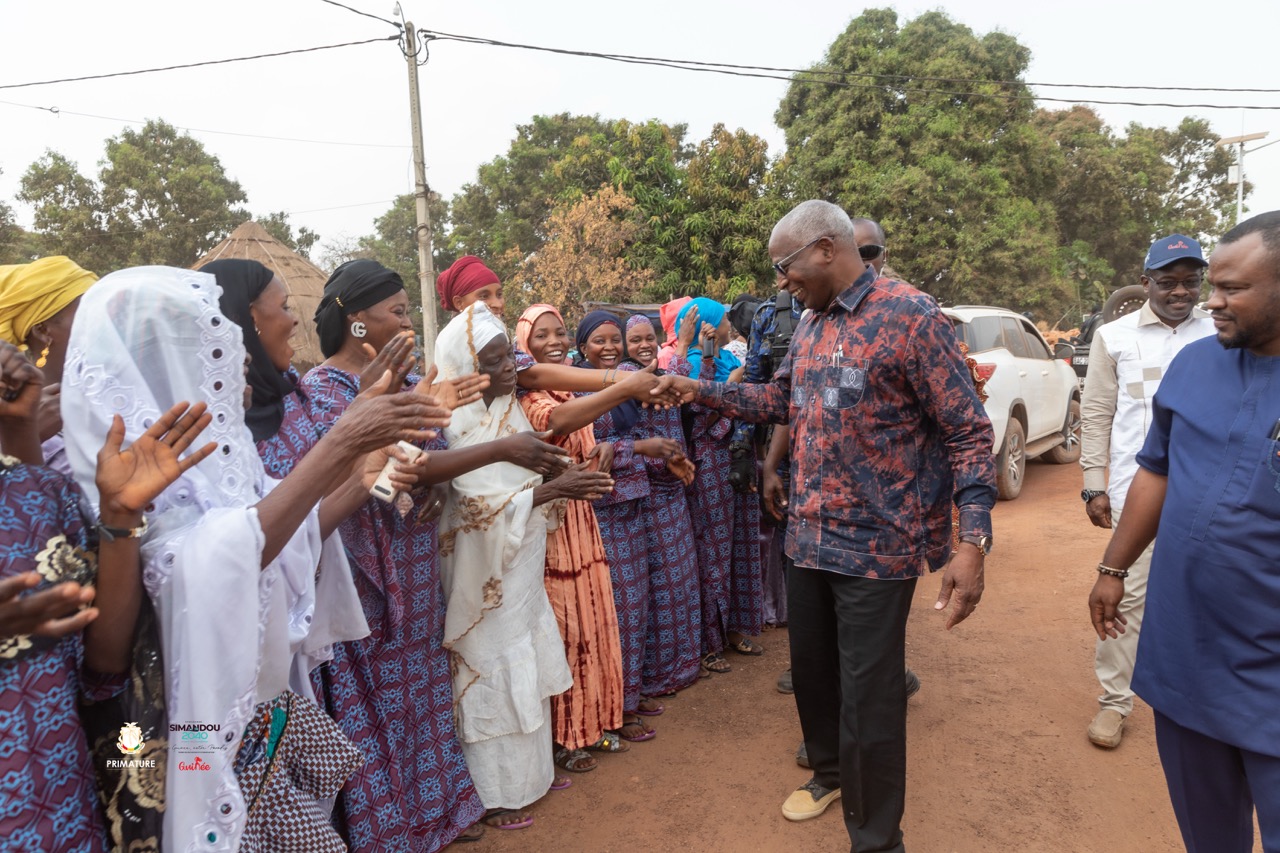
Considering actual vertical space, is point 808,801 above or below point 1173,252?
below

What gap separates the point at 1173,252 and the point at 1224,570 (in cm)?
209

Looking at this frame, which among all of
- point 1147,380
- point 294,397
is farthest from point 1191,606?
point 294,397

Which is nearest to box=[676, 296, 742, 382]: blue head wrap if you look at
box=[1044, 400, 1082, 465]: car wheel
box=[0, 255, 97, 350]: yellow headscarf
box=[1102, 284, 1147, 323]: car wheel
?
box=[0, 255, 97, 350]: yellow headscarf

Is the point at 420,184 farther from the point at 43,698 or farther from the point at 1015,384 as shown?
the point at 43,698

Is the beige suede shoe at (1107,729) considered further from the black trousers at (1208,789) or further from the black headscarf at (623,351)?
the black headscarf at (623,351)

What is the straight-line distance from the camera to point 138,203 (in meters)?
21.3

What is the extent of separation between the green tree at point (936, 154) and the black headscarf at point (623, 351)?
15.5 m

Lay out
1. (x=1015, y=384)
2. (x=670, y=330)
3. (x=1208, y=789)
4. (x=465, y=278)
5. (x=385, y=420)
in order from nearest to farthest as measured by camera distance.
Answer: (x=385, y=420), (x=1208, y=789), (x=465, y=278), (x=670, y=330), (x=1015, y=384)

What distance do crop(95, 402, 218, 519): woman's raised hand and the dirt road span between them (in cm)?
227

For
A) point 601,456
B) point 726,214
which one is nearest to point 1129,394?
point 601,456

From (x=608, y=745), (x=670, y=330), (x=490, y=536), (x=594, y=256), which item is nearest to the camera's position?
(x=490, y=536)

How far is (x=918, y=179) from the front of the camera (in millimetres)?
17703

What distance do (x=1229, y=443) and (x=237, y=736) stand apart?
237cm

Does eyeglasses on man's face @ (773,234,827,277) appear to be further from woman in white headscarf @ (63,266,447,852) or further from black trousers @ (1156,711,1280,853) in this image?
black trousers @ (1156,711,1280,853)
